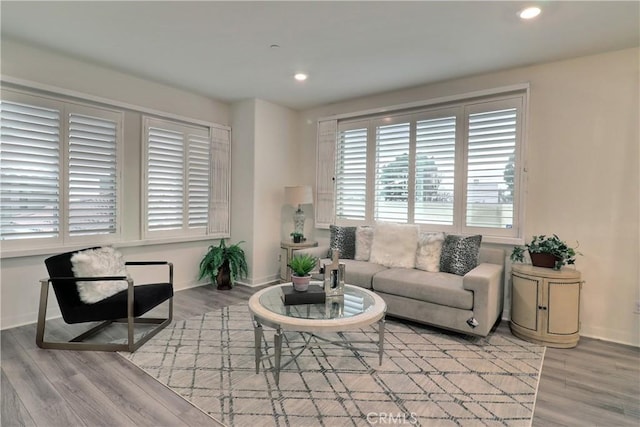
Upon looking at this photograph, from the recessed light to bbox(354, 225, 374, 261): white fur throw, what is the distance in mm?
2671

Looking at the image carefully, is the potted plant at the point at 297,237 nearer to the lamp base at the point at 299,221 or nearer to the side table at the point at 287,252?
the side table at the point at 287,252

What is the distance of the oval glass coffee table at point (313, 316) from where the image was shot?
2250 millimetres

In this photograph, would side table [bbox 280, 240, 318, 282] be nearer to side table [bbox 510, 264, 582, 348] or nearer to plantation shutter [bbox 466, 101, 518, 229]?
plantation shutter [bbox 466, 101, 518, 229]

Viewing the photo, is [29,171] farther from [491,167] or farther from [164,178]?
[491,167]

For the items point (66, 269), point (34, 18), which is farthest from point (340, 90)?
point (66, 269)

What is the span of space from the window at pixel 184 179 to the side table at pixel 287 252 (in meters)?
0.98

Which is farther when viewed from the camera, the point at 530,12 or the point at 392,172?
the point at 392,172

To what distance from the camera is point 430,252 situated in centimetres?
375

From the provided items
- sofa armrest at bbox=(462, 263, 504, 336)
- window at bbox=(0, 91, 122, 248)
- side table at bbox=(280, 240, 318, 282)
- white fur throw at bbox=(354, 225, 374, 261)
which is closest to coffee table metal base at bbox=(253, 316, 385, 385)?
sofa armrest at bbox=(462, 263, 504, 336)

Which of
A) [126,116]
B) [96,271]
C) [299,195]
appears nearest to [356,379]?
[96,271]

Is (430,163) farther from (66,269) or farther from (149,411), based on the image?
(66,269)

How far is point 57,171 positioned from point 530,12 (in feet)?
15.2

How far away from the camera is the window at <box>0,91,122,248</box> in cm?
320

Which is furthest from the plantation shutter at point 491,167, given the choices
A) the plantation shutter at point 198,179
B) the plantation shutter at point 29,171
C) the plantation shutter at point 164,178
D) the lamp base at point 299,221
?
→ the plantation shutter at point 29,171
